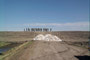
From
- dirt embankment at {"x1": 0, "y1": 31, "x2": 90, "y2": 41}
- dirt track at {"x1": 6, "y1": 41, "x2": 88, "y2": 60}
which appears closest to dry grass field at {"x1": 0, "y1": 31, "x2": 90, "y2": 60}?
dirt track at {"x1": 6, "y1": 41, "x2": 88, "y2": 60}

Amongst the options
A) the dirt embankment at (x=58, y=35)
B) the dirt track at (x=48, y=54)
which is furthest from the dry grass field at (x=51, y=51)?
the dirt embankment at (x=58, y=35)

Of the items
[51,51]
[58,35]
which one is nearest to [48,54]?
[51,51]

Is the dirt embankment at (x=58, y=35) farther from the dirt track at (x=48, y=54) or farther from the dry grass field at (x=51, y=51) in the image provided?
the dirt track at (x=48, y=54)

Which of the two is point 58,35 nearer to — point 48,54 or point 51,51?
point 51,51

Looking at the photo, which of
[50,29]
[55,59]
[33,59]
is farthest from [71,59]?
[50,29]

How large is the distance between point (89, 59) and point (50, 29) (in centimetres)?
8885

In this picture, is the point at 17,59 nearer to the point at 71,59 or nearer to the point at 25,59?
the point at 25,59

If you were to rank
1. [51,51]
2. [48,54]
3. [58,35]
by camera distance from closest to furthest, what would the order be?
[48,54]
[51,51]
[58,35]

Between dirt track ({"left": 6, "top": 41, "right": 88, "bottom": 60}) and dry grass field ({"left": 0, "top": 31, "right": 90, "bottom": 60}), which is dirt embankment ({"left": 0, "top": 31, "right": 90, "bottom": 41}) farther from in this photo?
dirt track ({"left": 6, "top": 41, "right": 88, "bottom": 60})

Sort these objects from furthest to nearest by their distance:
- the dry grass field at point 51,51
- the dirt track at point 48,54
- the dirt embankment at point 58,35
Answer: the dirt embankment at point 58,35 → the dry grass field at point 51,51 → the dirt track at point 48,54

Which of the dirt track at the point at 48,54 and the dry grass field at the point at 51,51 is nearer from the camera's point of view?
the dirt track at the point at 48,54

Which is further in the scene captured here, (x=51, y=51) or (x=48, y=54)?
(x=51, y=51)

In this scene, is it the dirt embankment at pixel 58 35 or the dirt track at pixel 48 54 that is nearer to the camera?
the dirt track at pixel 48 54

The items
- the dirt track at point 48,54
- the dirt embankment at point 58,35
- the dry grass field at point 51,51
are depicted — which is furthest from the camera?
the dirt embankment at point 58,35
